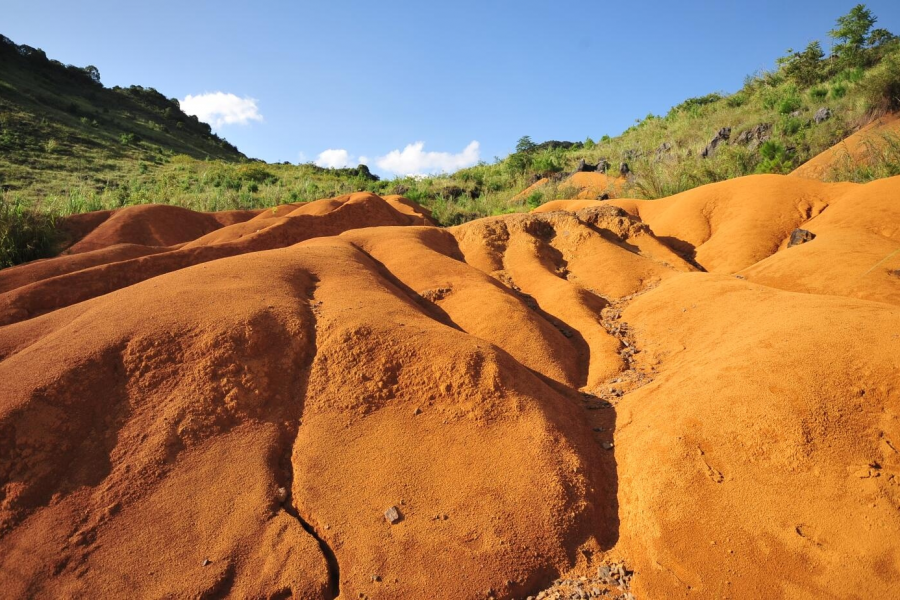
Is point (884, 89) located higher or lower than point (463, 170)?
higher

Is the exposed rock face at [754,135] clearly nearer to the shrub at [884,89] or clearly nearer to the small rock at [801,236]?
the shrub at [884,89]

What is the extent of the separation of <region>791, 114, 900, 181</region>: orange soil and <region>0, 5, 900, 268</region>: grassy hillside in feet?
1.35

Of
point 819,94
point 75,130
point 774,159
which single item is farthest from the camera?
point 75,130

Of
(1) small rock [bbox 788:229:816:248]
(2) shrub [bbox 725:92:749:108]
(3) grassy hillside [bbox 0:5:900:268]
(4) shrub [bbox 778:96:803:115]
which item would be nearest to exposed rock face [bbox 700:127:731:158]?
(3) grassy hillside [bbox 0:5:900:268]

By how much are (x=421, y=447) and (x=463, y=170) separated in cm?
2597

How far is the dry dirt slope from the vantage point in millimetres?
2475

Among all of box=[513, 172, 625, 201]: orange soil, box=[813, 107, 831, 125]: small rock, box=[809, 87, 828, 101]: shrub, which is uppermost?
box=[809, 87, 828, 101]: shrub

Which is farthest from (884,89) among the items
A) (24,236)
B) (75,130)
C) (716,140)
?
(75,130)

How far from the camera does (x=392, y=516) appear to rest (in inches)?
107

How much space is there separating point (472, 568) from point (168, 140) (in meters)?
37.1

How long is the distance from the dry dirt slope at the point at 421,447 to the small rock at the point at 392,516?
0.04 metres

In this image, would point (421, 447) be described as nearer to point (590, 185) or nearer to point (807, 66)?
point (590, 185)

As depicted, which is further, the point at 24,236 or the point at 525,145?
the point at 525,145

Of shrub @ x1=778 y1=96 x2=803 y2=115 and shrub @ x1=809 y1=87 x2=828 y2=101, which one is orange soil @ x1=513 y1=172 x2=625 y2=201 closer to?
shrub @ x1=778 y1=96 x2=803 y2=115
